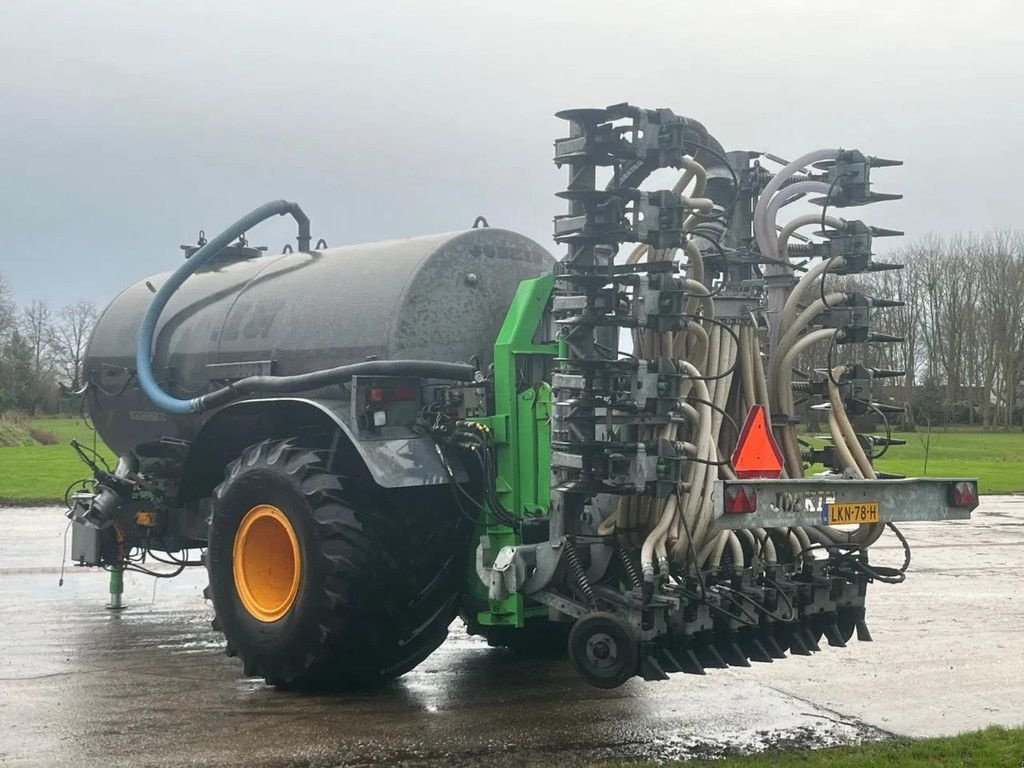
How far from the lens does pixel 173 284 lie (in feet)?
32.0

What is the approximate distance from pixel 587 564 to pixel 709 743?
3.61 feet

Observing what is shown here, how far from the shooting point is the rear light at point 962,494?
698 cm

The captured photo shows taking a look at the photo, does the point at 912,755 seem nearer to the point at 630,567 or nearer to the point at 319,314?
the point at 630,567

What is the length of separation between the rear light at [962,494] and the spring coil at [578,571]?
1960mm

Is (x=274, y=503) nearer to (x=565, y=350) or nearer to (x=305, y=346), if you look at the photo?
(x=305, y=346)

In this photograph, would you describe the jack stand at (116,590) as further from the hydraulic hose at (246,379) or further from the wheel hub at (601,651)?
the wheel hub at (601,651)

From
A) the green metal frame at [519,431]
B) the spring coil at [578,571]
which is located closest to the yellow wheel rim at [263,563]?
the green metal frame at [519,431]

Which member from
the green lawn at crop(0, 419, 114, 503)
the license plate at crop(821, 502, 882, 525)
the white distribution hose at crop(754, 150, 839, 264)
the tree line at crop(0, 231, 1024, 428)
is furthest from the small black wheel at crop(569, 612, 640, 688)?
the tree line at crop(0, 231, 1024, 428)

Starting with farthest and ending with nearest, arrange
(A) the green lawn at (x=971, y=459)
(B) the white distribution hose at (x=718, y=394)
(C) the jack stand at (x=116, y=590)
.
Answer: (A) the green lawn at (x=971, y=459) < (C) the jack stand at (x=116, y=590) < (B) the white distribution hose at (x=718, y=394)

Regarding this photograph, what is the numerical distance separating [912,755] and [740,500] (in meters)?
1.45

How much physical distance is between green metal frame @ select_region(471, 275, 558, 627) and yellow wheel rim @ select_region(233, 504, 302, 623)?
46.6 inches

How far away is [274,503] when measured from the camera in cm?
764

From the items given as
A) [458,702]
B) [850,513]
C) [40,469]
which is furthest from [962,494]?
[40,469]

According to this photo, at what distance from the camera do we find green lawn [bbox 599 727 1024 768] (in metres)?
6.07
